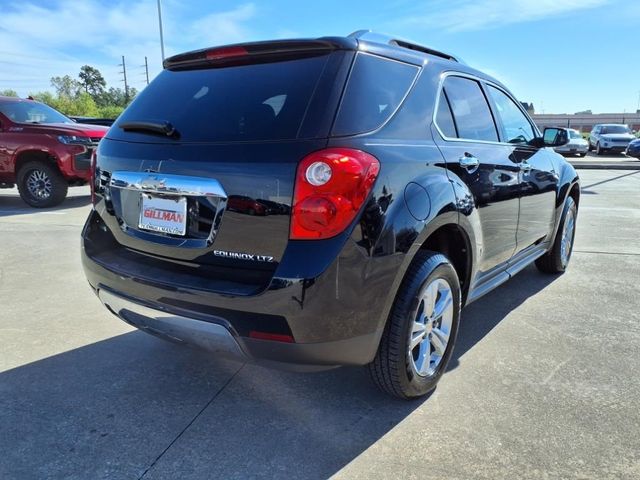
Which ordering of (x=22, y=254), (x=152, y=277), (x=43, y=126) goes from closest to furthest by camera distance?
1. (x=152, y=277)
2. (x=22, y=254)
3. (x=43, y=126)

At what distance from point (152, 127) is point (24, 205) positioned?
26.9ft

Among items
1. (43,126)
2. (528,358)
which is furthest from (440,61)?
(43,126)

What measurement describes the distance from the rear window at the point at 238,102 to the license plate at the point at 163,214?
0.31 metres

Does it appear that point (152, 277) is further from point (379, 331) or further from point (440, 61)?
point (440, 61)

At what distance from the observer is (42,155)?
880 cm

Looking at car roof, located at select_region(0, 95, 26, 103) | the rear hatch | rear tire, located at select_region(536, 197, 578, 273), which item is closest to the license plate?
the rear hatch

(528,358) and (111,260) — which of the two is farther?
(528,358)

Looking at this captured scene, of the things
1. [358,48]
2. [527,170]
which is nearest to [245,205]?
[358,48]

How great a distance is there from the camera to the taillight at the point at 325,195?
6.77ft

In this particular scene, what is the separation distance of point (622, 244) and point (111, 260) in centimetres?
596

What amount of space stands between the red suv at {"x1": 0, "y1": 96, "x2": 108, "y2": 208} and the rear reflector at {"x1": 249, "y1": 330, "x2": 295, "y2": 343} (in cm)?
761

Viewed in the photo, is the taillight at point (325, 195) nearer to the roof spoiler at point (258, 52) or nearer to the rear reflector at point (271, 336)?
the rear reflector at point (271, 336)

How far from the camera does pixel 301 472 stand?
2178 mm

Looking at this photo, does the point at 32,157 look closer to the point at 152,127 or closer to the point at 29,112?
the point at 29,112
